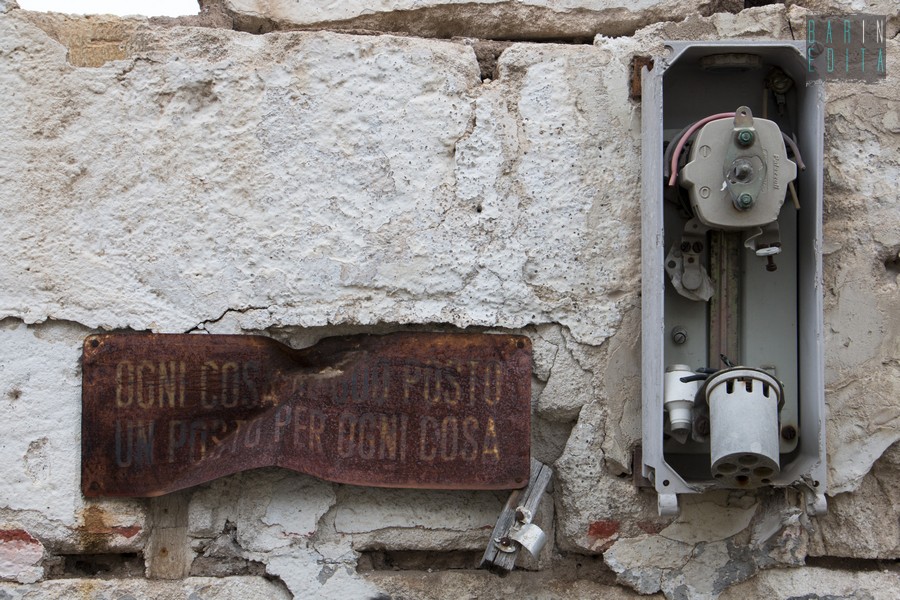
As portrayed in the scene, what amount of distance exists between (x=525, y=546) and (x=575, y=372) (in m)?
0.38

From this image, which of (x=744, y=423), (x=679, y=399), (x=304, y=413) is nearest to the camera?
(x=744, y=423)

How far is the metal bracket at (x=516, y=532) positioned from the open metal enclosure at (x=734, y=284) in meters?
0.24

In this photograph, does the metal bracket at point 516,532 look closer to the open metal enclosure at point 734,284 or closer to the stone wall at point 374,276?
the stone wall at point 374,276

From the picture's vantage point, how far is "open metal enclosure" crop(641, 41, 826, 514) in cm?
182

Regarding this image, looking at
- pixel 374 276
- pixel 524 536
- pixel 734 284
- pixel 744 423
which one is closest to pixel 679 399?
pixel 744 423

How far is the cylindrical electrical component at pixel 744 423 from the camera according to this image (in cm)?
174

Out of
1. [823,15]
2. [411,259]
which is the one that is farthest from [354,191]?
[823,15]

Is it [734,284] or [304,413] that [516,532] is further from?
[734,284]

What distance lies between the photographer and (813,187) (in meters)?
1.89

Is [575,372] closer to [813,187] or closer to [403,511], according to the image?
[403,511]

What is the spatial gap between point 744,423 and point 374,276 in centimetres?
80

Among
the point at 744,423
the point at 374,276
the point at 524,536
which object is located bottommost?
the point at 524,536

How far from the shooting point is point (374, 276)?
6.61 ft

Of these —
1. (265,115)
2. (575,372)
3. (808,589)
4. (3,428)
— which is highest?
(265,115)
